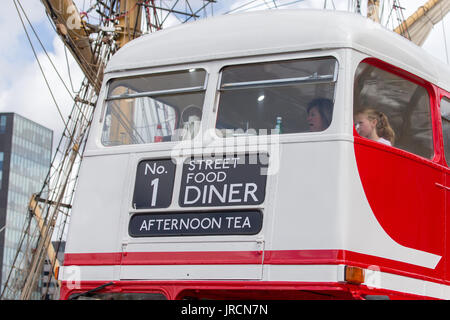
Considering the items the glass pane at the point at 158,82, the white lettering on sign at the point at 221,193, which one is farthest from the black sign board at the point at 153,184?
the glass pane at the point at 158,82

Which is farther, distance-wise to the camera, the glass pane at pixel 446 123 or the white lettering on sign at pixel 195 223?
the glass pane at pixel 446 123

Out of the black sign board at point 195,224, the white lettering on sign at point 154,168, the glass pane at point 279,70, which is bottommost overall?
the black sign board at point 195,224

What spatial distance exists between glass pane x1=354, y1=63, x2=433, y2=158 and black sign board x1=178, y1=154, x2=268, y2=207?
990 millimetres

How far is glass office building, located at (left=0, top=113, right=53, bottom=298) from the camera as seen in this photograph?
360 ft

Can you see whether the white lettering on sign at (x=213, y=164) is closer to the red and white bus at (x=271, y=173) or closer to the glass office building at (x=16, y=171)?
the red and white bus at (x=271, y=173)

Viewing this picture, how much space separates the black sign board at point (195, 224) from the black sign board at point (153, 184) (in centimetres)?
11

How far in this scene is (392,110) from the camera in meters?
7.52

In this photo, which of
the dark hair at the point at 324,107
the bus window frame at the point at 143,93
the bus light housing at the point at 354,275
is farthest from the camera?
the bus window frame at the point at 143,93

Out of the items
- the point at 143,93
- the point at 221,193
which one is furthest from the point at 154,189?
the point at 143,93

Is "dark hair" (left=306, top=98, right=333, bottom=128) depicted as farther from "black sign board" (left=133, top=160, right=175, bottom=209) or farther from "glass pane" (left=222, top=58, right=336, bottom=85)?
"black sign board" (left=133, top=160, right=175, bottom=209)

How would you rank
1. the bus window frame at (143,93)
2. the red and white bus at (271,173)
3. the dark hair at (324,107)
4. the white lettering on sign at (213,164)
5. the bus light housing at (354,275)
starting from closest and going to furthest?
the bus light housing at (354,275)
the red and white bus at (271,173)
the dark hair at (324,107)
the white lettering on sign at (213,164)
the bus window frame at (143,93)

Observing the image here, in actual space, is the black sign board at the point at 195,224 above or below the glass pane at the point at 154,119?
below

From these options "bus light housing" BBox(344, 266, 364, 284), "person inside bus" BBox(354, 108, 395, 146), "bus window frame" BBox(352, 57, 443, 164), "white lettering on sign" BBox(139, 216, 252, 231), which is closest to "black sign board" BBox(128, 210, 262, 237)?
"white lettering on sign" BBox(139, 216, 252, 231)

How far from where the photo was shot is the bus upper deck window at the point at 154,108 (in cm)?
772
